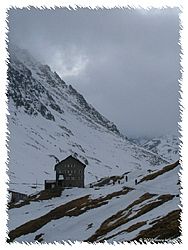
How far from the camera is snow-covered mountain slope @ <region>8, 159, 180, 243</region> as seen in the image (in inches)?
1581

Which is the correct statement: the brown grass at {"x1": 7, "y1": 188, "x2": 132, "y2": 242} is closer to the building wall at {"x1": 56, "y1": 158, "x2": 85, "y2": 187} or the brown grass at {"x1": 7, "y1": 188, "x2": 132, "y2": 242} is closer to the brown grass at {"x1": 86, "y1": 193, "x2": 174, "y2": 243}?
the brown grass at {"x1": 86, "y1": 193, "x2": 174, "y2": 243}

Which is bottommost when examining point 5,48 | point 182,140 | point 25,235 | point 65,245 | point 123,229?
point 25,235

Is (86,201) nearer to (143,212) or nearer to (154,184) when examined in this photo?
(154,184)

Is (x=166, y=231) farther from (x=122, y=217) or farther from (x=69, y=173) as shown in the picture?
(x=69, y=173)

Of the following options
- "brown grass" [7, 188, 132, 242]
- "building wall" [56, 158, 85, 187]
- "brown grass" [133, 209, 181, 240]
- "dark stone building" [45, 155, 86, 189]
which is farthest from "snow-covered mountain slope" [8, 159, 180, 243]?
"building wall" [56, 158, 85, 187]

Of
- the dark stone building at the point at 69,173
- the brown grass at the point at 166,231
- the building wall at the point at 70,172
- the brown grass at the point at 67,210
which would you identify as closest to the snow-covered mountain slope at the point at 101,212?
the brown grass at the point at 67,210

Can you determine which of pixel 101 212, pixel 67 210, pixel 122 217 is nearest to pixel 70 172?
pixel 67 210

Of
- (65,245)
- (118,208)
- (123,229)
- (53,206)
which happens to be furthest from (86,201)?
(65,245)

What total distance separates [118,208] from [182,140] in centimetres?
4925

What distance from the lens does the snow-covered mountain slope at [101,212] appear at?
40.2 m

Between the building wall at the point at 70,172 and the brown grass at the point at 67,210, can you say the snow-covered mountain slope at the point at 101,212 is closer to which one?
the brown grass at the point at 67,210

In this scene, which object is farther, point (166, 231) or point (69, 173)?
point (69, 173)

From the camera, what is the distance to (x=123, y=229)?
124ft

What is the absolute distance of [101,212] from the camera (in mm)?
53625
